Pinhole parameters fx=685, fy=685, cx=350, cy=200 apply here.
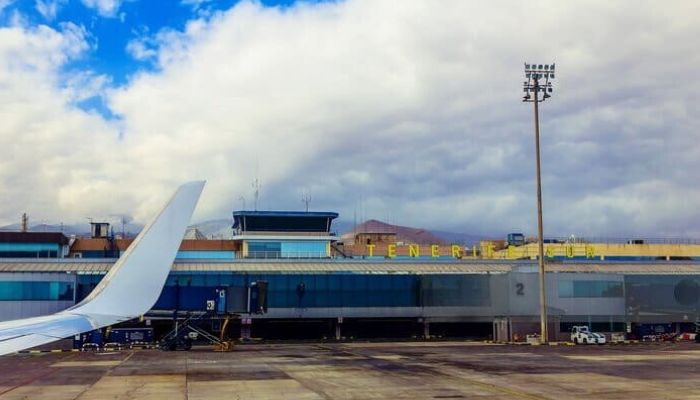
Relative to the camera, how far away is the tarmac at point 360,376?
33250mm

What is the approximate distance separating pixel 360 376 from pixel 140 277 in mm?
27863

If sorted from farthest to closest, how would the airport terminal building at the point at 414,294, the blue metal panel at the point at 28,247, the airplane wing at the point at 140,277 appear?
the blue metal panel at the point at 28,247
the airport terminal building at the point at 414,294
the airplane wing at the point at 140,277

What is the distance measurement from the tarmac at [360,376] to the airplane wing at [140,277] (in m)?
17.9

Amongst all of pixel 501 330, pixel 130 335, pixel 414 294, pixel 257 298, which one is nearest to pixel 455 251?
pixel 414 294

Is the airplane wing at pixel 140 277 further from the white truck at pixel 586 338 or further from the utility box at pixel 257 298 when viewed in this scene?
the white truck at pixel 586 338

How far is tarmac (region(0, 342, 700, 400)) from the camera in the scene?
33.2 m

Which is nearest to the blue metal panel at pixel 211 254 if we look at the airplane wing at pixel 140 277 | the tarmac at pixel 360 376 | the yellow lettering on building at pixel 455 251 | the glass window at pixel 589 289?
the yellow lettering on building at pixel 455 251

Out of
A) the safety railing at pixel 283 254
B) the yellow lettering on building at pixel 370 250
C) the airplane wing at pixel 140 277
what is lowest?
the airplane wing at pixel 140 277

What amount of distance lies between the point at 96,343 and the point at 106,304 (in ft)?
215

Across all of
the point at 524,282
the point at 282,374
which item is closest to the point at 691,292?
the point at 524,282

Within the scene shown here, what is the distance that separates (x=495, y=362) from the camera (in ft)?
169

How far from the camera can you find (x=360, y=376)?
41.2 metres

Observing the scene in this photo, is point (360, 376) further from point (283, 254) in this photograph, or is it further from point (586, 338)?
point (283, 254)

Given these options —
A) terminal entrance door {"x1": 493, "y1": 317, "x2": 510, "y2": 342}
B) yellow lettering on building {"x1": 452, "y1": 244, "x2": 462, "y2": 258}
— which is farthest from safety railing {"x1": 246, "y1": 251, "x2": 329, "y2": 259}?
terminal entrance door {"x1": 493, "y1": 317, "x2": 510, "y2": 342}
